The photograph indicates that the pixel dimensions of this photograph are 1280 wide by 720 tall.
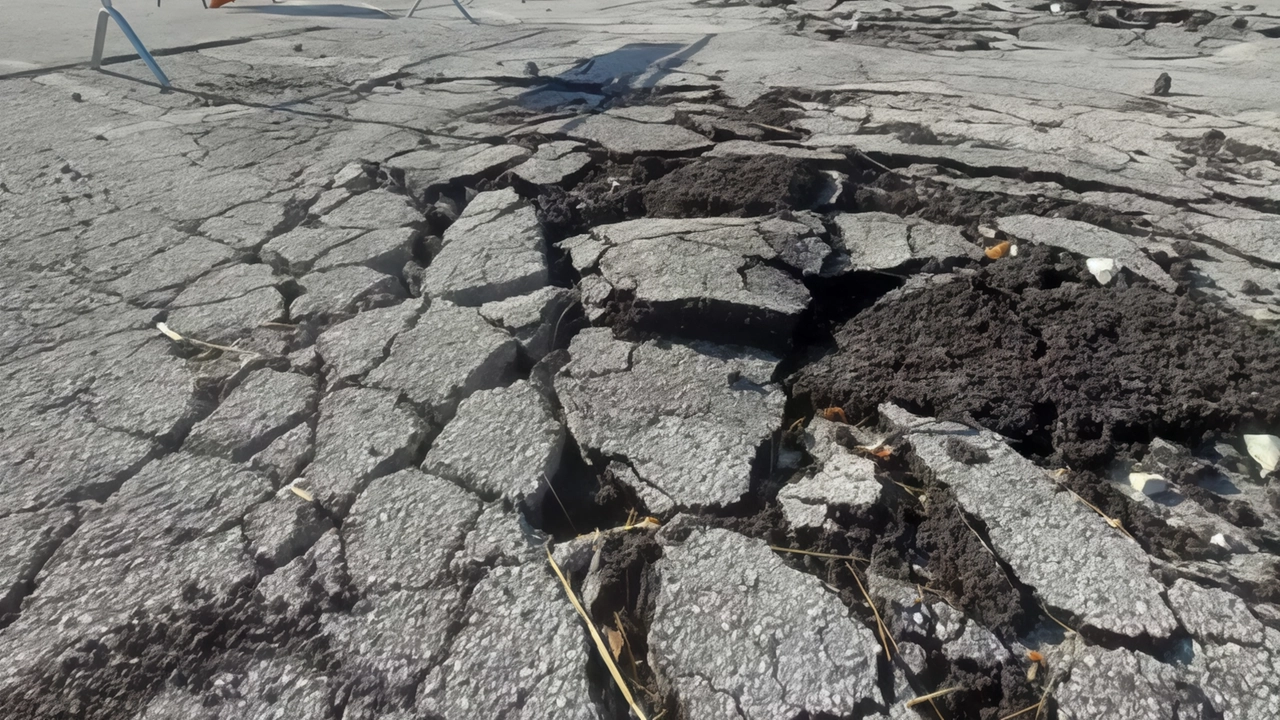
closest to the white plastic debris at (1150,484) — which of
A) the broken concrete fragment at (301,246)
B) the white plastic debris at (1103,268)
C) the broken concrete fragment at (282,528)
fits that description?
the white plastic debris at (1103,268)

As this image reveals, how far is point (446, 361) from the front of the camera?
83.9 inches

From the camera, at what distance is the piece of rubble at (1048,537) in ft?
4.45

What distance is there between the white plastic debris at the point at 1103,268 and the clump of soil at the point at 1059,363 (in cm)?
3

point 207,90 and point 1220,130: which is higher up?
point 207,90

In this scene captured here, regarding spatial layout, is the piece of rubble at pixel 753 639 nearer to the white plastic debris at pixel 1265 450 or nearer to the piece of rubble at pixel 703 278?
the piece of rubble at pixel 703 278

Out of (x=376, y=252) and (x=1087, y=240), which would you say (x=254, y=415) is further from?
(x=1087, y=240)

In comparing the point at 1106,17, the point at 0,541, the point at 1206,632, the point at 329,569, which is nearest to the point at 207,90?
the point at 0,541

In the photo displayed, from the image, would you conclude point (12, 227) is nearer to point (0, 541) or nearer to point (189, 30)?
point (0, 541)

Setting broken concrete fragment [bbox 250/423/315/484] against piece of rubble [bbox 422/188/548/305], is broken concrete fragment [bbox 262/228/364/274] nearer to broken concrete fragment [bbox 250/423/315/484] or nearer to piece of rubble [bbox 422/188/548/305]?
piece of rubble [bbox 422/188/548/305]

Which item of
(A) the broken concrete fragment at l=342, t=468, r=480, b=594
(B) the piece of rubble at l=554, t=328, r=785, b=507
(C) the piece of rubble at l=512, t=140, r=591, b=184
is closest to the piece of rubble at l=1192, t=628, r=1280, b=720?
(B) the piece of rubble at l=554, t=328, r=785, b=507

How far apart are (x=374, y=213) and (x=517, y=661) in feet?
6.94

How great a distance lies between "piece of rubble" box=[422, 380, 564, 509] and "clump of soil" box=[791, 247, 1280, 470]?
0.66m

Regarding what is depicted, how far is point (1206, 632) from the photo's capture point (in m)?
1.30

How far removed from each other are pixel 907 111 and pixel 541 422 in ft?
8.80
